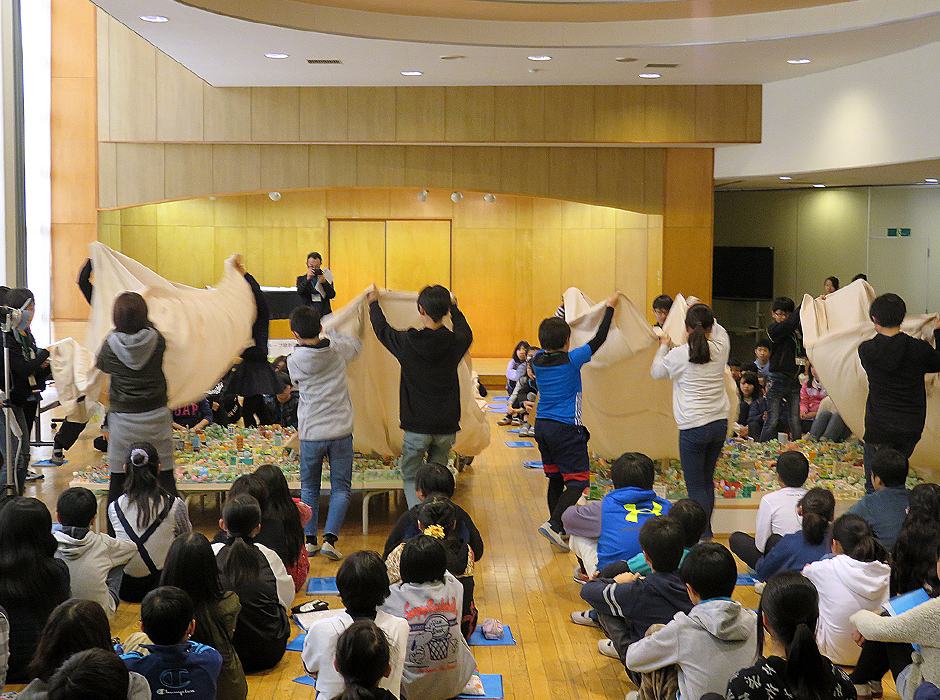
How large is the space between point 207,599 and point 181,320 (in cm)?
288

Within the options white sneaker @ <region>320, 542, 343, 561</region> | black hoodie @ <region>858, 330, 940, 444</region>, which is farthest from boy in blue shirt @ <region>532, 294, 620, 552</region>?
black hoodie @ <region>858, 330, 940, 444</region>

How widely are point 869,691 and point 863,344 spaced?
240cm

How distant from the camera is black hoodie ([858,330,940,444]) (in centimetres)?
534

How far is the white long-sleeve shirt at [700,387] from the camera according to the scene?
542 cm

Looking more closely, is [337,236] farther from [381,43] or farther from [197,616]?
[197,616]

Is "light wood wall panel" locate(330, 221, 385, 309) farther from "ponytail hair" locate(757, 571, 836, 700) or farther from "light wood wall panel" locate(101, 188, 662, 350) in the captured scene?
"ponytail hair" locate(757, 571, 836, 700)

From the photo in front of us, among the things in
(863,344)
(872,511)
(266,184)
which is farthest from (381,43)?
(872,511)

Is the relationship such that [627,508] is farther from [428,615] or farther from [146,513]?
[146,513]

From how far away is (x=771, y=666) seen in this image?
250 cm

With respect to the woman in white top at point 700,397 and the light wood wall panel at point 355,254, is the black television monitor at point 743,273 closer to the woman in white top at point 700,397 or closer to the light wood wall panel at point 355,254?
the light wood wall panel at point 355,254

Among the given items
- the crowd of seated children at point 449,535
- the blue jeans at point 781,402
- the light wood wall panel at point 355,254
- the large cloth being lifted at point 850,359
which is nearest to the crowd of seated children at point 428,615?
the crowd of seated children at point 449,535

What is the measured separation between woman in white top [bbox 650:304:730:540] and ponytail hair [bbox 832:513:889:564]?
1612 millimetres

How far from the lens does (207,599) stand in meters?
3.40

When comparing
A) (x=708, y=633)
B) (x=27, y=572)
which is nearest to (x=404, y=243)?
(x=27, y=572)
